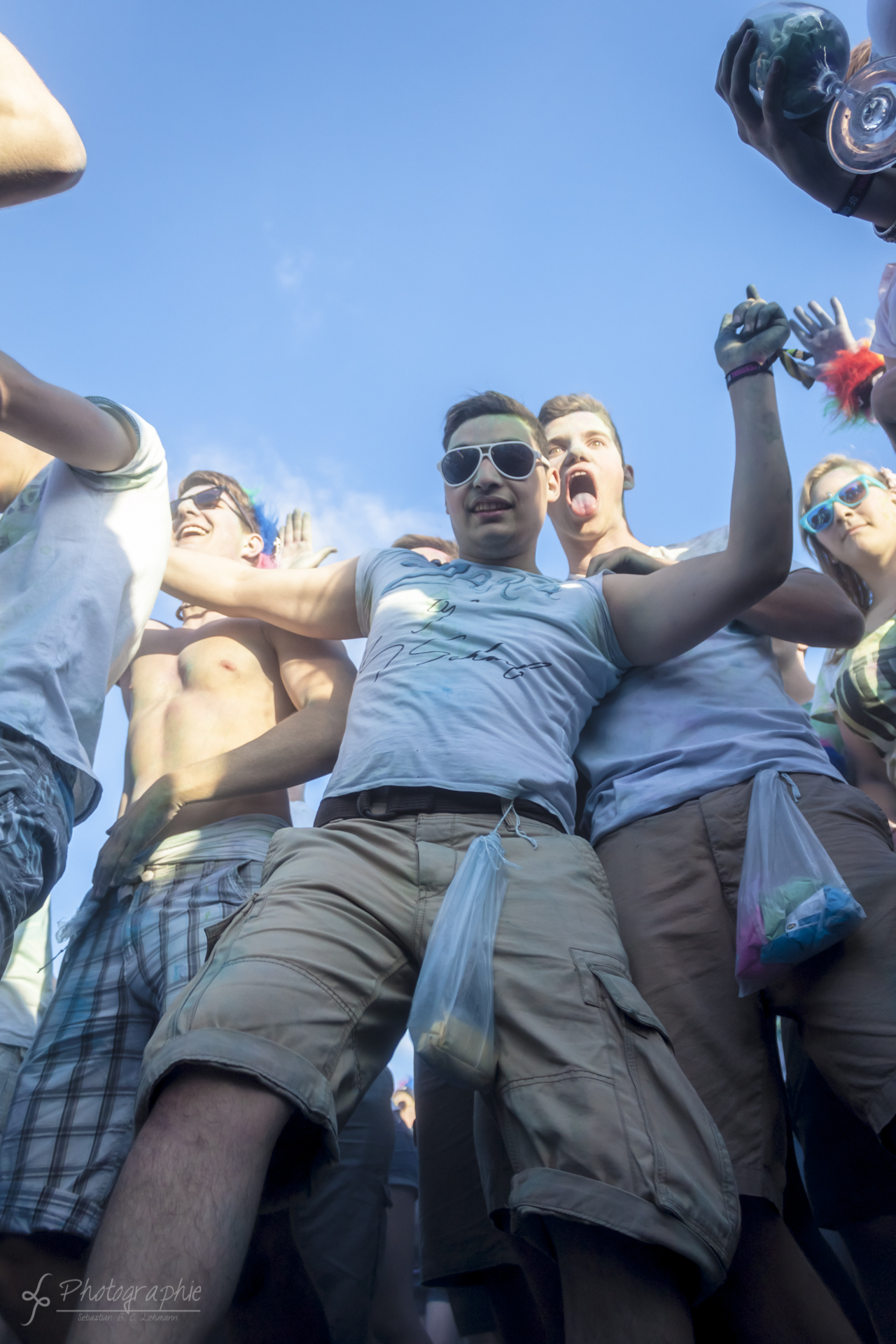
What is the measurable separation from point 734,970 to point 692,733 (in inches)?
26.5

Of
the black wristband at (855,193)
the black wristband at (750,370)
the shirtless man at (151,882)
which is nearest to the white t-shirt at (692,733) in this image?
the black wristband at (750,370)

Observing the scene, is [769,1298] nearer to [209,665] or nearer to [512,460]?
[512,460]

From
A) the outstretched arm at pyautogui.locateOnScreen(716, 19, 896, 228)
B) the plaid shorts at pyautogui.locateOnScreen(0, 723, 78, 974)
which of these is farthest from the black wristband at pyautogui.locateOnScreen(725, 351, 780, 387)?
the plaid shorts at pyautogui.locateOnScreen(0, 723, 78, 974)

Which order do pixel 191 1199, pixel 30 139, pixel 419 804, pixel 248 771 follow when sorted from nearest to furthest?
1. pixel 191 1199
2. pixel 30 139
3. pixel 419 804
4. pixel 248 771

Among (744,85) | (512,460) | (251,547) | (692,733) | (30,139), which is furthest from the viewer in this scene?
(251,547)

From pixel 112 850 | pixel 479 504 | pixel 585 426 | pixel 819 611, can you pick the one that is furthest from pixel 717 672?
pixel 112 850

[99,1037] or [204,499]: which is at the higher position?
[204,499]

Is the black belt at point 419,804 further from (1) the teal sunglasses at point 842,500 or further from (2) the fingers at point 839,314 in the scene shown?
(2) the fingers at point 839,314

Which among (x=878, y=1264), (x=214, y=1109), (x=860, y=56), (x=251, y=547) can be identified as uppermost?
(x=860, y=56)

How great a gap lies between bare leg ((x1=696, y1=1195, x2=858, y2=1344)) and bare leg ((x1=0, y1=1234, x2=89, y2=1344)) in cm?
138

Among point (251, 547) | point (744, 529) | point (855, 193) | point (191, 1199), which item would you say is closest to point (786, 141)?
point (855, 193)

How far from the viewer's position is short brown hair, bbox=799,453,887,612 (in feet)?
13.7

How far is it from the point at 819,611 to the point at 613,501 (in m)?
1.20

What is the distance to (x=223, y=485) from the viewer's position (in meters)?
4.32
